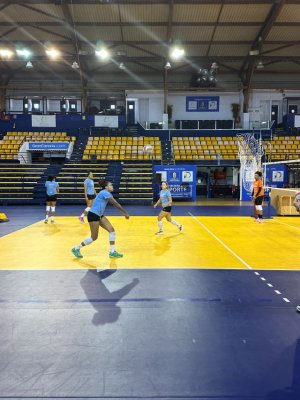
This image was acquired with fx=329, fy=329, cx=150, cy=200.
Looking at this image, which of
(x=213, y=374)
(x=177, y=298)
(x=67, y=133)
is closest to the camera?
(x=213, y=374)

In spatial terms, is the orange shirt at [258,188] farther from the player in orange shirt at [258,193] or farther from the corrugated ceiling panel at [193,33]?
the corrugated ceiling panel at [193,33]

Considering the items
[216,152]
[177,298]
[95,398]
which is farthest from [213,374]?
[216,152]

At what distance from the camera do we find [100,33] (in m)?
26.8

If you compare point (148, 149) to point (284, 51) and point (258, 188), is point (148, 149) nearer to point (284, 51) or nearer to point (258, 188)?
point (258, 188)

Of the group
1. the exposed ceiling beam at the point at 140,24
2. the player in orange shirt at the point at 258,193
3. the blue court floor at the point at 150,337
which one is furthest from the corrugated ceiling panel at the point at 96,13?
the blue court floor at the point at 150,337

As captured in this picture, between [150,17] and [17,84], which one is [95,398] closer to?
[150,17]

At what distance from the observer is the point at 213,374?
3229 mm

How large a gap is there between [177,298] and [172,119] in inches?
1197

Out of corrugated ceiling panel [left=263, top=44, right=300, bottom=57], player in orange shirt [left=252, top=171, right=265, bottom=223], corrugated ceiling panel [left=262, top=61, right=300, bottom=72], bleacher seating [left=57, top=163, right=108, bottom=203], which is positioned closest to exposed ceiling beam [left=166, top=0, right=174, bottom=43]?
corrugated ceiling panel [left=263, top=44, right=300, bottom=57]

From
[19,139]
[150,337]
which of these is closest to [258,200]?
[150,337]

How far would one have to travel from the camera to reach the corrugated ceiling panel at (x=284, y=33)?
25828 millimetres

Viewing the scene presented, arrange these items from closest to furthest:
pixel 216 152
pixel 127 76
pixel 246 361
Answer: pixel 246 361, pixel 216 152, pixel 127 76

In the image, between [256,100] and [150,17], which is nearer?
[150,17]

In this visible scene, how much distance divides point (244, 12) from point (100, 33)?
11.3 meters
